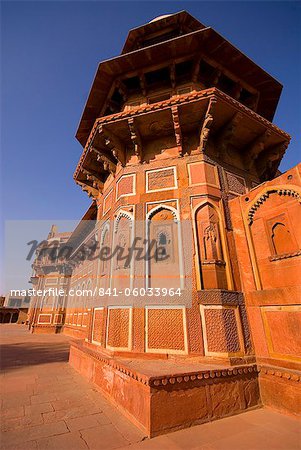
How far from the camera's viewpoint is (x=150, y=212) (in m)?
5.47

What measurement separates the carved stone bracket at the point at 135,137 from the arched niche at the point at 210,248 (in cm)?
224

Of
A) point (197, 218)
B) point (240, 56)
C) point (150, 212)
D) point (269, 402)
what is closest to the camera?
point (269, 402)

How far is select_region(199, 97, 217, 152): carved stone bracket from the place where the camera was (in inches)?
200

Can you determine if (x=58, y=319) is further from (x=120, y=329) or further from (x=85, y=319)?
(x=120, y=329)

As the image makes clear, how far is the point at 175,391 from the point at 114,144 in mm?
5519

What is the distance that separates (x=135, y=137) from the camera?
19.0 ft

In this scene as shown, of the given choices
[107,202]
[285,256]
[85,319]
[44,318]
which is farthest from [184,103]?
[44,318]

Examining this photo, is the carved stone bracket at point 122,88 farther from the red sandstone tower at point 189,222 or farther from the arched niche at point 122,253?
the arched niche at point 122,253

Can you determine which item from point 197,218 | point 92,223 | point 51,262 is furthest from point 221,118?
point 51,262

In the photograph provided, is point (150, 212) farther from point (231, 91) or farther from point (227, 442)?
point (231, 91)

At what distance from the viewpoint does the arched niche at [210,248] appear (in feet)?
14.9

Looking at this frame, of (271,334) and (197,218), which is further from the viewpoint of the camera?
(197,218)

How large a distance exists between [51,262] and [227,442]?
973 inches

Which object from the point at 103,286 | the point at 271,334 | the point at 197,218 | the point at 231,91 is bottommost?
the point at 271,334
